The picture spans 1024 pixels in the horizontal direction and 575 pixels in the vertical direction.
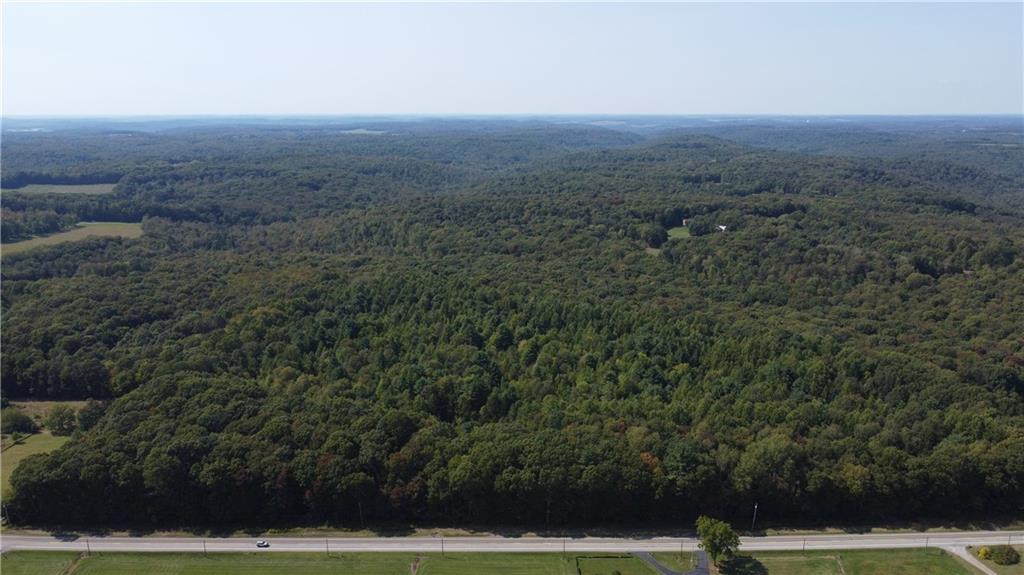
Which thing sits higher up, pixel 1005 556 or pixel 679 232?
pixel 679 232

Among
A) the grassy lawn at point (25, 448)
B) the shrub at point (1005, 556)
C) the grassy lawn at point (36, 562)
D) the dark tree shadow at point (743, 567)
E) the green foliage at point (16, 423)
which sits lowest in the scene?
the dark tree shadow at point (743, 567)

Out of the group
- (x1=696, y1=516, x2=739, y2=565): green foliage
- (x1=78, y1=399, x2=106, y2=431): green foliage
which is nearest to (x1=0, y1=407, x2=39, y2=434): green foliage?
(x1=78, y1=399, x2=106, y2=431): green foliage

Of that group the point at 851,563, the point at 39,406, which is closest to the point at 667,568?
the point at 851,563

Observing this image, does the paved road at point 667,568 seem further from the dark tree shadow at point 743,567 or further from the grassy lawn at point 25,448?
the grassy lawn at point 25,448

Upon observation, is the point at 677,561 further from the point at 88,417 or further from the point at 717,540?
the point at 88,417


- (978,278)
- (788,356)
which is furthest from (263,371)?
(978,278)

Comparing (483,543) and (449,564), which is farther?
(483,543)

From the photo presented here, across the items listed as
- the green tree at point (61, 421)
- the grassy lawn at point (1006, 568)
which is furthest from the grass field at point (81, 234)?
the grassy lawn at point (1006, 568)
